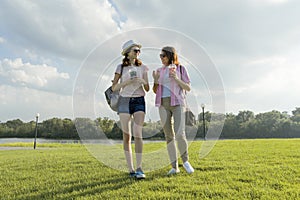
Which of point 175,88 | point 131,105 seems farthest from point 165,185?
point 175,88

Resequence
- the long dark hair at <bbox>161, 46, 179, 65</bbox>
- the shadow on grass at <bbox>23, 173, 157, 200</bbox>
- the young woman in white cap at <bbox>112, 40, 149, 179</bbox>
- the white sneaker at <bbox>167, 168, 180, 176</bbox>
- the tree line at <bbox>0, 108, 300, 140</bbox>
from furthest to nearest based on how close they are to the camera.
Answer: the tree line at <bbox>0, 108, 300, 140</bbox>, the long dark hair at <bbox>161, 46, 179, 65</bbox>, the white sneaker at <bbox>167, 168, 180, 176</bbox>, the young woman in white cap at <bbox>112, 40, 149, 179</bbox>, the shadow on grass at <bbox>23, 173, 157, 200</bbox>

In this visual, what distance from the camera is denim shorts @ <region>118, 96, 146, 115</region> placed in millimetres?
4117

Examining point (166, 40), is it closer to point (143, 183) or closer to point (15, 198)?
point (143, 183)

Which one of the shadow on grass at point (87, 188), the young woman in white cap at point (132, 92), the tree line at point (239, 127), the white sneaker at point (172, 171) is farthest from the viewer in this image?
the tree line at point (239, 127)

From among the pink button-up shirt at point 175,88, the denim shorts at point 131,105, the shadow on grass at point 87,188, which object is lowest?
the shadow on grass at point 87,188

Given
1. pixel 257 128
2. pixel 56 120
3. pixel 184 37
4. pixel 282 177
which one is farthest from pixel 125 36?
pixel 257 128

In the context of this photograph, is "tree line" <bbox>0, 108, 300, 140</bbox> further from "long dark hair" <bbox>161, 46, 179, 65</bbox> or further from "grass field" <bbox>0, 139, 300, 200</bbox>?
"long dark hair" <bbox>161, 46, 179, 65</bbox>

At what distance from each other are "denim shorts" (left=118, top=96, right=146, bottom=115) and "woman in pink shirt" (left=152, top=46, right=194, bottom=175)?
0.47m

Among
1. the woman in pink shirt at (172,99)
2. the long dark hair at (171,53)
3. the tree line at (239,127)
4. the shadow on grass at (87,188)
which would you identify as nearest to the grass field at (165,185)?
the shadow on grass at (87,188)

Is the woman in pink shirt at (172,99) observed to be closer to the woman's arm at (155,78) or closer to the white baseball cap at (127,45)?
the woman's arm at (155,78)

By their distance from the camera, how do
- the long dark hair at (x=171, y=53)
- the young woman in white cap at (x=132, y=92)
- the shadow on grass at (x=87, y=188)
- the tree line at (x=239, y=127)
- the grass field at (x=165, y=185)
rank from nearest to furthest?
the grass field at (x=165, y=185), the shadow on grass at (x=87, y=188), the young woman in white cap at (x=132, y=92), the long dark hair at (x=171, y=53), the tree line at (x=239, y=127)

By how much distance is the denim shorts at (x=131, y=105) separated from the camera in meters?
4.12

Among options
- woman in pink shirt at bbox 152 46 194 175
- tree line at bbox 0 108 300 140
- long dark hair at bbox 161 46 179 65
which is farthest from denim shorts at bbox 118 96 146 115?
tree line at bbox 0 108 300 140

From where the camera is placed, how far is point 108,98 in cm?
431
